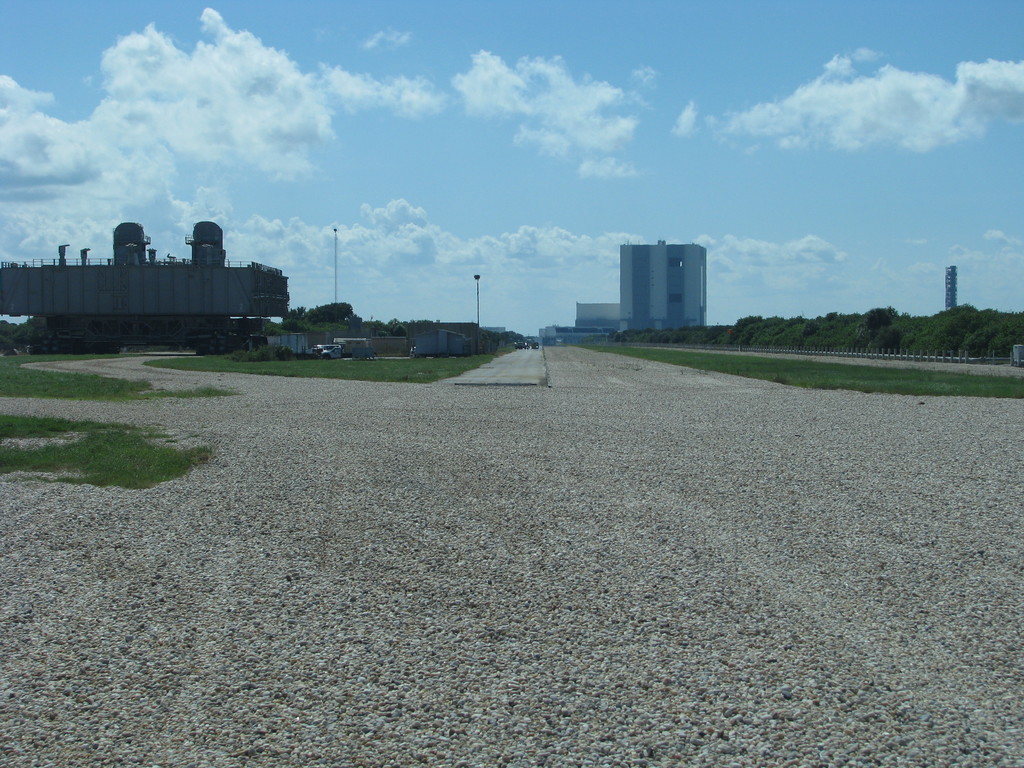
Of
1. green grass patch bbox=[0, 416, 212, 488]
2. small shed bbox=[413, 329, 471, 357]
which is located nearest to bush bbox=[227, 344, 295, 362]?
small shed bbox=[413, 329, 471, 357]

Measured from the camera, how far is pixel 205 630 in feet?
23.6

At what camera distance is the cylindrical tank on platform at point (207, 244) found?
104 metres

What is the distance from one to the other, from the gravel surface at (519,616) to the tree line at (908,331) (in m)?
80.7

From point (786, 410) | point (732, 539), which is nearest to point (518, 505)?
point (732, 539)

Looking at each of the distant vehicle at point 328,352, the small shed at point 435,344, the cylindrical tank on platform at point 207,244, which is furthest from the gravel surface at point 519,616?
the cylindrical tank on platform at point 207,244

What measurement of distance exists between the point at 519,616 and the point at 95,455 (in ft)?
39.6

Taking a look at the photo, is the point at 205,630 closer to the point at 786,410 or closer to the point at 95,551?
the point at 95,551

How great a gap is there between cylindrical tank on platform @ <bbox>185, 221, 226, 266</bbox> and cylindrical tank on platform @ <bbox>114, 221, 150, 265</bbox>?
5933mm

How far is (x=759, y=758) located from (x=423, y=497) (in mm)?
8291

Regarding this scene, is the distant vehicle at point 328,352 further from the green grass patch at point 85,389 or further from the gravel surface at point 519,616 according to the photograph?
the gravel surface at point 519,616

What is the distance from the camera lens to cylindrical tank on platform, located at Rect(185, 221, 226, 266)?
342ft

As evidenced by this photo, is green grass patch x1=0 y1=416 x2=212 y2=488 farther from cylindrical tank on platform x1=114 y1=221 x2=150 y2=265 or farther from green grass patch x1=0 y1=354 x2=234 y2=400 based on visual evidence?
cylindrical tank on platform x1=114 y1=221 x2=150 y2=265

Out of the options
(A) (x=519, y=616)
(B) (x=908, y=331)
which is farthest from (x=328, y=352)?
(A) (x=519, y=616)

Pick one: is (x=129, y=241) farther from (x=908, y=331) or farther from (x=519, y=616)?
(x=519, y=616)
